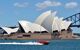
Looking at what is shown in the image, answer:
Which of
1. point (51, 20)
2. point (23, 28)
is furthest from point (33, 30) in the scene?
point (51, 20)

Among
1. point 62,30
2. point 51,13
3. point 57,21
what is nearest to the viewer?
point 51,13

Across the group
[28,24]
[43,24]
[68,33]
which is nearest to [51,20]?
[43,24]

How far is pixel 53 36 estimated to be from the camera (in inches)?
5984

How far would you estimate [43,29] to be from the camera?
465 feet

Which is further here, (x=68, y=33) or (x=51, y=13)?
(x=68, y=33)

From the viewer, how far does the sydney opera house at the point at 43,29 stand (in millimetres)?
131250

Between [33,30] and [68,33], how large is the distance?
1773 cm

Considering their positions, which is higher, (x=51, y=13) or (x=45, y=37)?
(x=51, y=13)

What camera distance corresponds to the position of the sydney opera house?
131250 mm

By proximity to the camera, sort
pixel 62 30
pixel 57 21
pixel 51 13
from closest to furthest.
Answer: pixel 51 13, pixel 57 21, pixel 62 30

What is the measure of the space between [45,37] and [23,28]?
12.9m

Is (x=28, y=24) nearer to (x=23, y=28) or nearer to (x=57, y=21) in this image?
(x=23, y=28)

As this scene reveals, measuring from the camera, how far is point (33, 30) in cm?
14638

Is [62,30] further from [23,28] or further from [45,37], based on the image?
[23,28]
